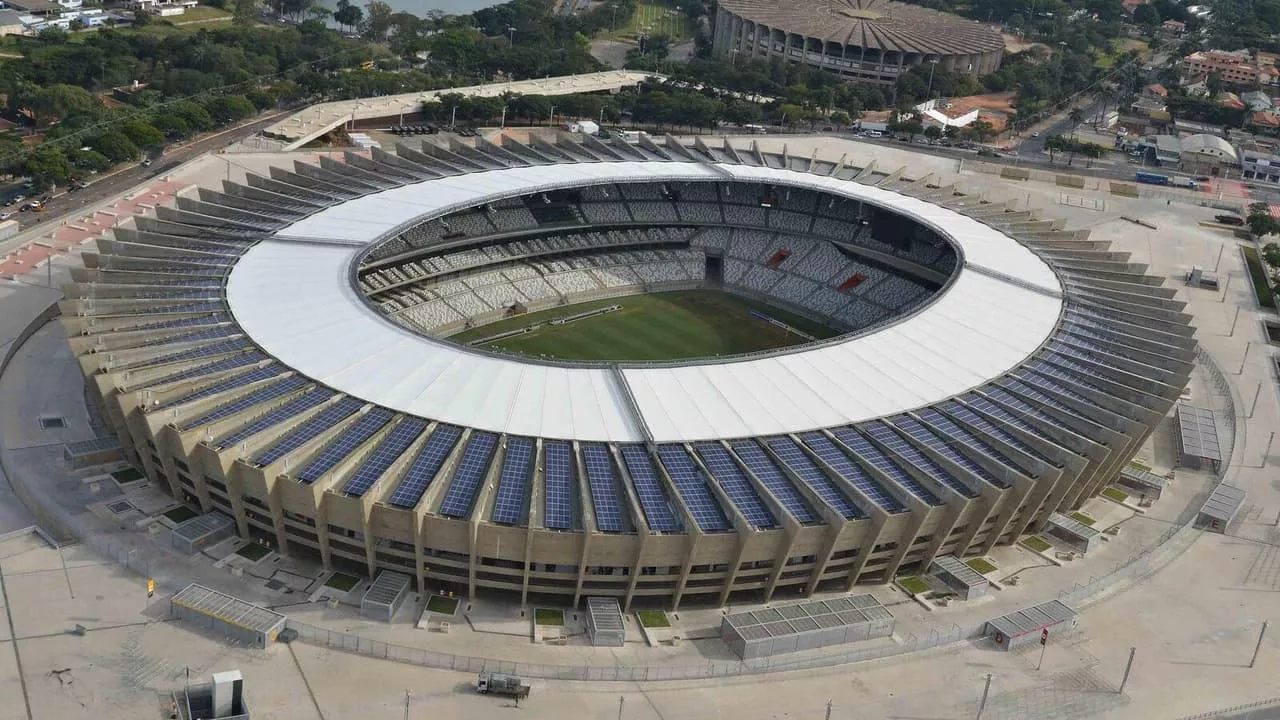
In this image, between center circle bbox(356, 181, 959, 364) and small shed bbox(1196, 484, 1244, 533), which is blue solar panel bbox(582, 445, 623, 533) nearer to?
center circle bbox(356, 181, 959, 364)

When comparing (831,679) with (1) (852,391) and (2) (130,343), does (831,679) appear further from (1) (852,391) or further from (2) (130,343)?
(2) (130,343)

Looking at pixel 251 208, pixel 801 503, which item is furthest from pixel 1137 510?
pixel 251 208

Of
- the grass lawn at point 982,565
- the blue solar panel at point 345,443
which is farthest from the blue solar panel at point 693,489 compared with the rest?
the grass lawn at point 982,565

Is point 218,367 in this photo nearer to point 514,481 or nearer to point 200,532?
point 200,532

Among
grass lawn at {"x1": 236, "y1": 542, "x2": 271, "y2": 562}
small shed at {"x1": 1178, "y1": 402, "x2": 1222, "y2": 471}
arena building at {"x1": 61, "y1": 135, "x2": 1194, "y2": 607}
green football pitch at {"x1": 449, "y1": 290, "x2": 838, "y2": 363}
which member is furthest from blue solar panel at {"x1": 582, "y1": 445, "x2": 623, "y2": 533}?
small shed at {"x1": 1178, "y1": 402, "x2": 1222, "y2": 471}

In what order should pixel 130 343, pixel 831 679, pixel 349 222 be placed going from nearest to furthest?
pixel 831 679 < pixel 130 343 < pixel 349 222

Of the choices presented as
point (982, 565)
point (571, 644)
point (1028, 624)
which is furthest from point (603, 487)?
point (1028, 624)
